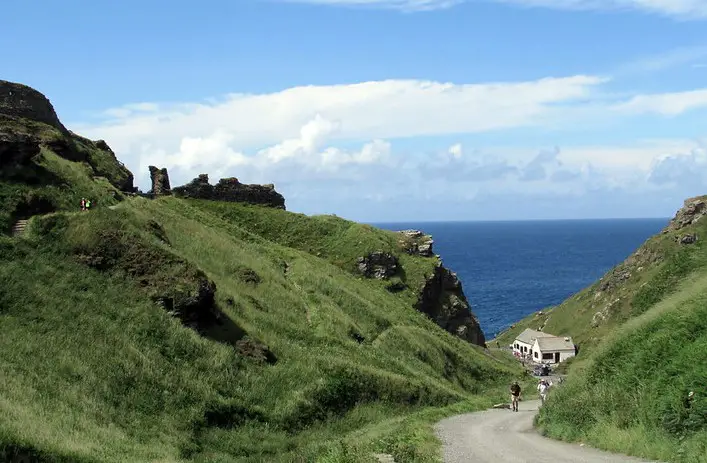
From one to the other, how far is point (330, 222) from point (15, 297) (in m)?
57.6

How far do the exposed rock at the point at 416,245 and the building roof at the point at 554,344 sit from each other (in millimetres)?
41309

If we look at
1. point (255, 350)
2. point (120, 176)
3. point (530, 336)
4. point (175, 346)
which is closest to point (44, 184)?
point (175, 346)

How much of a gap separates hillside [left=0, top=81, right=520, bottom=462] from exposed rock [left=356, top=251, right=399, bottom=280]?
13.1m

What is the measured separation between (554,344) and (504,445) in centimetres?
9950

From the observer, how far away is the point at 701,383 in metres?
19.0

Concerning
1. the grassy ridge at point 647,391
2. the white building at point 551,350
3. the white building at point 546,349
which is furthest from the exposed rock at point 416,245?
the grassy ridge at point 647,391

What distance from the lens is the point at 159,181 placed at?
77.0m

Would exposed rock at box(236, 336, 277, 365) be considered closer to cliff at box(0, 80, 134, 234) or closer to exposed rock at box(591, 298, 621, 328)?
cliff at box(0, 80, 134, 234)

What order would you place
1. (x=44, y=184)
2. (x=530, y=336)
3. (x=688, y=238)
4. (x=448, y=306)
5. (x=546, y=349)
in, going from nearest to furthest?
(x=44, y=184), (x=448, y=306), (x=546, y=349), (x=688, y=238), (x=530, y=336)

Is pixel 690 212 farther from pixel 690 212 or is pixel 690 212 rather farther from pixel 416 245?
pixel 416 245

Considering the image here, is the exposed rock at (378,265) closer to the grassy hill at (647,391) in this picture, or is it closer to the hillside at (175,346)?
the hillside at (175,346)

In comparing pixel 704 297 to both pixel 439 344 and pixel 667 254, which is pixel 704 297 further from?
pixel 667 254

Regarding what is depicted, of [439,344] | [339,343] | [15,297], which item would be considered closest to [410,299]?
[439,344]

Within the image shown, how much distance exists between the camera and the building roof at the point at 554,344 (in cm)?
11575
